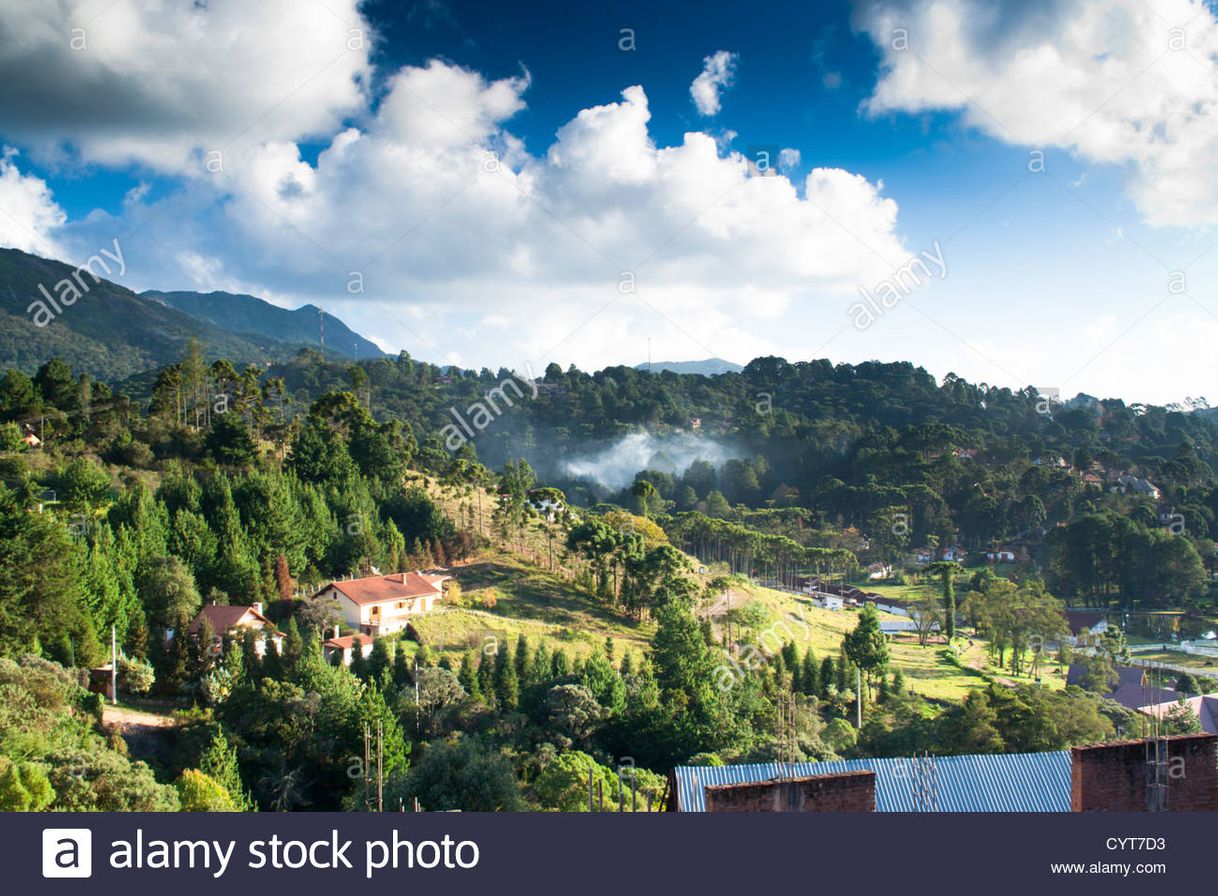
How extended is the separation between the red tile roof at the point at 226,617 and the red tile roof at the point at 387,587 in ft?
9.80

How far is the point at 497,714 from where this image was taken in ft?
77.0

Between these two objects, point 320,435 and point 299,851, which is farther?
point 320,435

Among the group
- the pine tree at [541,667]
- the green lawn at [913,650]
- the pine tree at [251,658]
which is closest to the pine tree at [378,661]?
the pine tree at [251,658]

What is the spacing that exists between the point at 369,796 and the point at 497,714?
5.65 m

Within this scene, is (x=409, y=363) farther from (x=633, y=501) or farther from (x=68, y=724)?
(x=68, y=724)

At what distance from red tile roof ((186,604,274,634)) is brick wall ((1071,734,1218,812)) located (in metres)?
23.2

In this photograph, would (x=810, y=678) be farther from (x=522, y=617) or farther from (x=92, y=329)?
(x=92, y=329)

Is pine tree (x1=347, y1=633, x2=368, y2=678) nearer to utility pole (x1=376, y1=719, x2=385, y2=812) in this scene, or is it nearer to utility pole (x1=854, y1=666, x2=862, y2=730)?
utility pole (x1=376, y1=719, x2=385, y2=812)

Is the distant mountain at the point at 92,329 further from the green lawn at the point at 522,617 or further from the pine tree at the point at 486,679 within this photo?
the pine tree at the point at 486,679

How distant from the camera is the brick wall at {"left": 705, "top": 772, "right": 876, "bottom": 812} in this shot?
981 centimetres

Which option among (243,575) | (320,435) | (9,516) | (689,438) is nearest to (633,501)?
(689,438)

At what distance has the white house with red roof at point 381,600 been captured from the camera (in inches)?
1175

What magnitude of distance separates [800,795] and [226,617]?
2195 centimetres

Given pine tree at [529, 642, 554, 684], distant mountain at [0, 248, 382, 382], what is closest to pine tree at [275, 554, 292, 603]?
pine tree at [529, 642, 554, 684]
